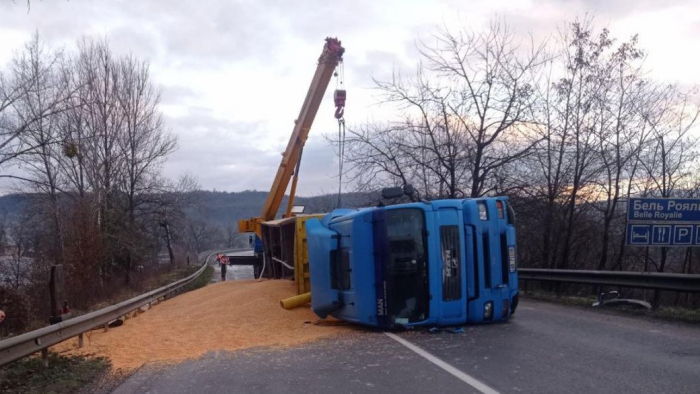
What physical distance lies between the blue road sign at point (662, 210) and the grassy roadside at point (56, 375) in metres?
9.71

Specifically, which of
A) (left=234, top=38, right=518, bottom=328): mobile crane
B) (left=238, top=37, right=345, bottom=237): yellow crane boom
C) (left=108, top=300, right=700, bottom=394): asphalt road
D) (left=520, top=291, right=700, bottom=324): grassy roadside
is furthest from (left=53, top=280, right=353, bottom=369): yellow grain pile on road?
(left=238, top=37, right=345, bottom=237): yellow crane boom

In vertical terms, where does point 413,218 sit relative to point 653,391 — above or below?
above

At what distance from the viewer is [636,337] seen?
32.3 feet

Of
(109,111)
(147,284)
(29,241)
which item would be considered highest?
(109,111)

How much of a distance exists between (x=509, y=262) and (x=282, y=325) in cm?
434

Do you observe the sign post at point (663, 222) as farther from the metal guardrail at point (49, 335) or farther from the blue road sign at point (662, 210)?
the metal guardrail at point (49, 335)

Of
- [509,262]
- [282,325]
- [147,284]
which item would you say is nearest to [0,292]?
[282,325]

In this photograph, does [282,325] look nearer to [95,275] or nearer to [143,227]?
[95,275]

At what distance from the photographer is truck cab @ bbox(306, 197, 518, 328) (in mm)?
10688

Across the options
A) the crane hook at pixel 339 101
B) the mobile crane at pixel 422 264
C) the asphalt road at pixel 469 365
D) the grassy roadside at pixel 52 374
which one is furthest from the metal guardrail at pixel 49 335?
the crane hook at pixel 339 101

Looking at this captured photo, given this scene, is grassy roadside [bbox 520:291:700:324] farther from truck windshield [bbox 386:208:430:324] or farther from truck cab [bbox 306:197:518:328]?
truck windshield [bbox 386:208:430:324]

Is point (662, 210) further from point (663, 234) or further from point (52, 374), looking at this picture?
point (52, 374)

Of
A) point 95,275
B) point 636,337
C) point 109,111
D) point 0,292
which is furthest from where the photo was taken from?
point 109,111

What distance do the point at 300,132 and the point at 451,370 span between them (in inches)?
664
